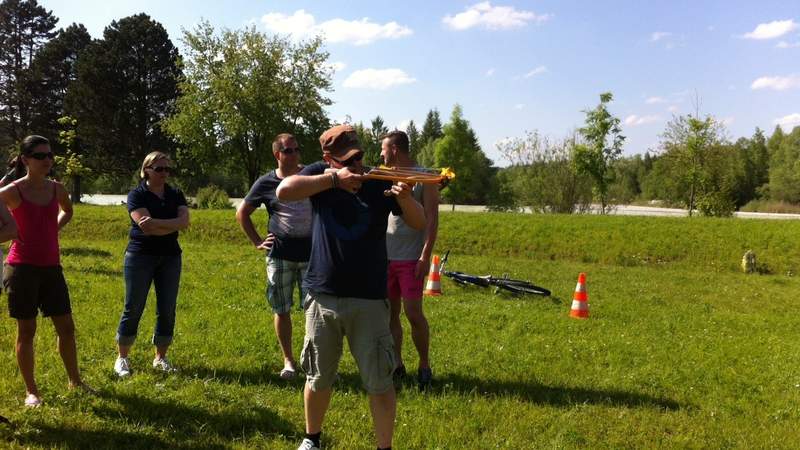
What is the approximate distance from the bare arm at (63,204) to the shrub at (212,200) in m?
23.5

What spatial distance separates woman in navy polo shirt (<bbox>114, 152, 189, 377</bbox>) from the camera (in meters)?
4.75

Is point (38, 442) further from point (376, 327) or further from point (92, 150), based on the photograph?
point (92, 150)

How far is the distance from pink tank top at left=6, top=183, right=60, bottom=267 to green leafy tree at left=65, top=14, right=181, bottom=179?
130 ft

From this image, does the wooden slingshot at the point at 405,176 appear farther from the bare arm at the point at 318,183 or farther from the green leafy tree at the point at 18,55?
the green leafy tree at the point at 18,55

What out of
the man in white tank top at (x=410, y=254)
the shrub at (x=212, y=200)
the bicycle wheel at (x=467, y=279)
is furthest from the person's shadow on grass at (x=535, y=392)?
the shrub at (x=212, y=200)

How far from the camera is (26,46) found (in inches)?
1816

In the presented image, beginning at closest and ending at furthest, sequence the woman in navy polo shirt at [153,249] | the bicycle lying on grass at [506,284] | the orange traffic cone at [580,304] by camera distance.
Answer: the woman in navy polo shirt at [153,249] < the orange traffic cone at [580,304] < the bicycle lying on grass at [506,284]

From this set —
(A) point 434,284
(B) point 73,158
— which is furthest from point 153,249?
(B) point 73,158

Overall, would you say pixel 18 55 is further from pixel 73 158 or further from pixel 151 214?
pixel 151 214

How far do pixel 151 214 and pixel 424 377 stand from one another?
277 centimetres

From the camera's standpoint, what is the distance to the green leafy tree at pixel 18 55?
145ft

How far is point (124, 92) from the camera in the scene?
1624 inches

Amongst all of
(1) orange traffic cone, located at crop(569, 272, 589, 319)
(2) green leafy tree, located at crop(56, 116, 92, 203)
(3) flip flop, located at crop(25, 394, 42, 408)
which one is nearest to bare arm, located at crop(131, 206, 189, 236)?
(3) flip flop, located at crop(25, 394, 42, 408)

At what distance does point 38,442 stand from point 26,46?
53581mm
